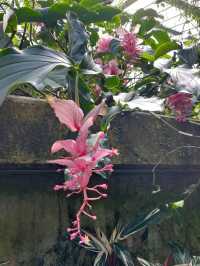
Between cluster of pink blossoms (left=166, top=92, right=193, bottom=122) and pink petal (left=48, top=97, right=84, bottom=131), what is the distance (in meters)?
0.47

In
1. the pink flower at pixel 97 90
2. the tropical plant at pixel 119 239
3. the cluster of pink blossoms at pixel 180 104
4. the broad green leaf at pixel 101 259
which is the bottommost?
the broad green leaf at pixel 101 259

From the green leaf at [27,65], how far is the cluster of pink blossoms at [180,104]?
12.3 inches

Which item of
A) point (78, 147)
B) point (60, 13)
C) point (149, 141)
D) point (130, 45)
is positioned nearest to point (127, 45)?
point (130, 45)

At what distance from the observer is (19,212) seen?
0.75 metres

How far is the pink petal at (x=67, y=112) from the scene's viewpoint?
0.44m

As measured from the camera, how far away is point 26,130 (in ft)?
2.23

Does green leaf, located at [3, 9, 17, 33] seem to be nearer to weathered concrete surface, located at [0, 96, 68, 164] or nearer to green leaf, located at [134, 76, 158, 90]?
weathered concrete surface, located at [0, 96, 68, 164]

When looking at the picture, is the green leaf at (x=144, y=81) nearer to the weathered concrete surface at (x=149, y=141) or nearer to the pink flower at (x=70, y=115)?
the weathered concrete surface at (x=149, y=141)

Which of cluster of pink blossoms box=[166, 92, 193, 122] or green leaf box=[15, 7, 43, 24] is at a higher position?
green leaf box=[15, 7, 43, 24]

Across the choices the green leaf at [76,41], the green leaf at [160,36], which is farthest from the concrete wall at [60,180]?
the green leaf at [160,36]

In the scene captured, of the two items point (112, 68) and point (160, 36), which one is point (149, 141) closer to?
point (112, 68)

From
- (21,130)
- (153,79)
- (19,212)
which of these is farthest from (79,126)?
Result: (153,79)

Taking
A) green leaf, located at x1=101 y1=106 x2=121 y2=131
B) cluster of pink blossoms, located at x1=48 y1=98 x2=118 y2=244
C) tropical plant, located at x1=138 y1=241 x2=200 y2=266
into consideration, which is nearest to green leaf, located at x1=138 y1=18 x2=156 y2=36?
green leaf, located at x1=101 y1=106 x2=121 y2=131

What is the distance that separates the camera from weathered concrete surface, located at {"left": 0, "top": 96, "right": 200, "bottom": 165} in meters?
0.66
